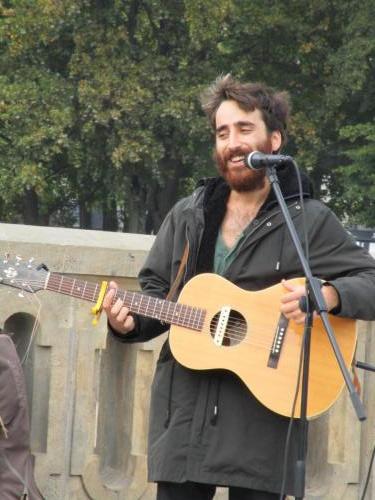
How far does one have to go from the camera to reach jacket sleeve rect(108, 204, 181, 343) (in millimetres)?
4184

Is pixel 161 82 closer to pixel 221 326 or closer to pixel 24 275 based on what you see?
pixel 24 275

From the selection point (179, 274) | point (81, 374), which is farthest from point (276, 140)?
point (81, 374)

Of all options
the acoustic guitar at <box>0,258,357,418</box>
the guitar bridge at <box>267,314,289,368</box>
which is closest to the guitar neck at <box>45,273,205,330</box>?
the acoustic guitar at <box>0,258,357,418</box>

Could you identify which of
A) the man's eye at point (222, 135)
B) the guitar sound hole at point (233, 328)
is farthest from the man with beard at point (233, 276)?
the guitar sound hole at point (233, 328)

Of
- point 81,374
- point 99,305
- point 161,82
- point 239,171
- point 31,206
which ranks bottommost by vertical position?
point 81,374

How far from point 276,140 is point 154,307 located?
74 centimetres

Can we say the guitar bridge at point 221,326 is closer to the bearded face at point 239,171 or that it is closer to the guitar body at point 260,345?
the guitar body at point 260,345

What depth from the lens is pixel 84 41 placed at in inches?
1040

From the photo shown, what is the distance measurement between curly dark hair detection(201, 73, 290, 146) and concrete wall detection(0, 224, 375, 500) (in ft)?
3.58

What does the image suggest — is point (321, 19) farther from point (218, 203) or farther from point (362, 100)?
point (218, 203)

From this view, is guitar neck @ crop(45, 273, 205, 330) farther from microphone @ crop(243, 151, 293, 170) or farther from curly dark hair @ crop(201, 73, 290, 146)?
curly dark hair @ crop(201, 73, 290, 146)

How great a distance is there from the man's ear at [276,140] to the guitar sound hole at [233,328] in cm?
61

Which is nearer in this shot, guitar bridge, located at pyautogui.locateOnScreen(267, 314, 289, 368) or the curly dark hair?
guitar bridge, located at pyautogui.locateOnScreen(267, 314, 289, 368)

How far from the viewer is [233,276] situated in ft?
13.3
